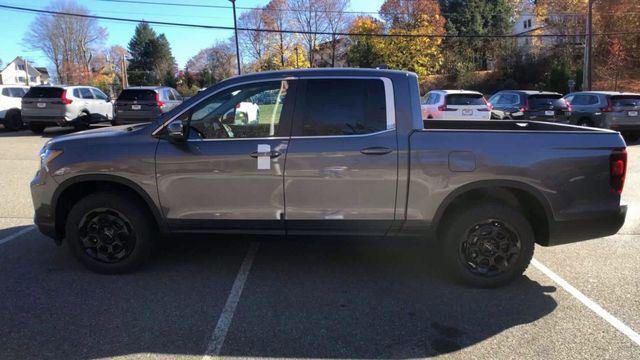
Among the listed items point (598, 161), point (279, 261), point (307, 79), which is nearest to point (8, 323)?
point (279, 261)

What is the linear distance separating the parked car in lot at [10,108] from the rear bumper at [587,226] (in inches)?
798

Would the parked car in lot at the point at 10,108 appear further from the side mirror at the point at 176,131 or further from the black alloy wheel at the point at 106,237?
the side mirror at the point at 176,131

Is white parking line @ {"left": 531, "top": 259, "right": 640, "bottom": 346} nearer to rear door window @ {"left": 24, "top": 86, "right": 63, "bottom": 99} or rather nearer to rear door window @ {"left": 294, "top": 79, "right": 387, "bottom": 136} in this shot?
rear door window @ {"left": 294, "top": 79, "right": 387, "bottom": 136}

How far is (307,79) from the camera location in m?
4.54

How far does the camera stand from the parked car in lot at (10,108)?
19188mm

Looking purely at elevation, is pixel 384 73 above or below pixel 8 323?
above

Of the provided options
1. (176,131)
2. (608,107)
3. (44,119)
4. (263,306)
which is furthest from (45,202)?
(608,107)

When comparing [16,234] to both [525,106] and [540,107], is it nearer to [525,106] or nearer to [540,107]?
[525,106]

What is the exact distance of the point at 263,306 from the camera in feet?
13.6

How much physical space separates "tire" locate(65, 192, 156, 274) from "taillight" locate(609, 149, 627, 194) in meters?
4.04

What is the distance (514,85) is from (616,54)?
374 inches

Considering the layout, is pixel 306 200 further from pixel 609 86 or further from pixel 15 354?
pixel 609 86

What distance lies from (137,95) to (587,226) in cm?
1701

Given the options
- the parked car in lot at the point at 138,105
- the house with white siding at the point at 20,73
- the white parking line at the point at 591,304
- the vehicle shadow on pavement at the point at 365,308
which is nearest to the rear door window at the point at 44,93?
the parked car in lot at the point at 138,105
